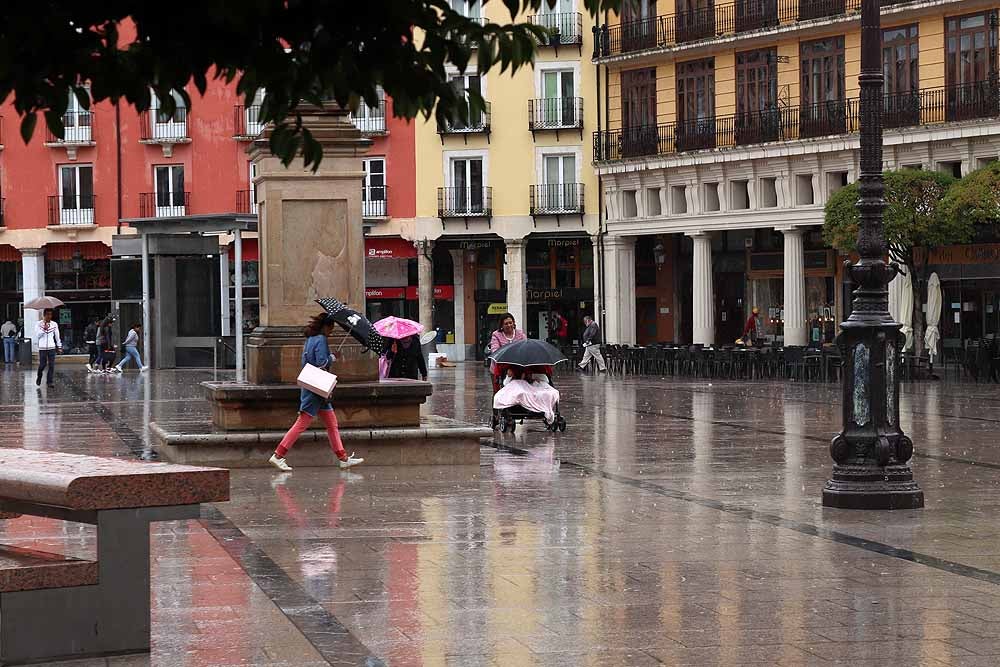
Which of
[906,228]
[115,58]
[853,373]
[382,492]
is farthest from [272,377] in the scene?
[906,228]

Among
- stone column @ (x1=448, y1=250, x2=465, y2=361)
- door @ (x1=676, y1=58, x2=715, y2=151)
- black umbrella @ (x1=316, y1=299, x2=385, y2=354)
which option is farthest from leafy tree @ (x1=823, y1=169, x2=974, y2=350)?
black umbrella @ (x1=316, y1=299, x2=385, y2=354)

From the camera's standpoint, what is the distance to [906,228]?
39.8 m

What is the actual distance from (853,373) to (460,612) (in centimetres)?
540

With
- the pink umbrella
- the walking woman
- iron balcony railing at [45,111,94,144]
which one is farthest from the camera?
iron balcony railing at [45,111,94,144]

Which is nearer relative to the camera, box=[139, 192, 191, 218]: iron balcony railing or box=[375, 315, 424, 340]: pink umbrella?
box=[375, 315, 424, 340]: pink umbrella

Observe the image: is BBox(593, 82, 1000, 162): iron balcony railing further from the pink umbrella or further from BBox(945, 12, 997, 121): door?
the pink umbrella

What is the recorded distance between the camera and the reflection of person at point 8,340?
200 feet

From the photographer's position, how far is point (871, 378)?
13359 mm

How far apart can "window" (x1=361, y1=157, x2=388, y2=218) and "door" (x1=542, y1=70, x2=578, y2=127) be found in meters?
5.81

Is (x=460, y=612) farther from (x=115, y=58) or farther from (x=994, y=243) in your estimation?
(x=994, y=243)

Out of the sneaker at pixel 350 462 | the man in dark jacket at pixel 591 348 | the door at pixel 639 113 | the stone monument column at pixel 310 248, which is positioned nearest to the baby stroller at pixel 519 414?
the stone monument column at pixel 310 248

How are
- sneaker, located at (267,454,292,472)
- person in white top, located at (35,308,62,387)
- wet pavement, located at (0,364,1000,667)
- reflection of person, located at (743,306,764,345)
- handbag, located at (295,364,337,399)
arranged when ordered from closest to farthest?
1. wet pavement, located at (0,364,1000,667)
2. handbag, located at (295,364,337,399)
3. sneaker, located at (267,454,292,472)
4. person in white top, located at (35,308,62,387)
5. reflection of person, located at (743,306,764,345)

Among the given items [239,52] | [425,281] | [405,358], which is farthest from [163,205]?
Answer: [239,52]

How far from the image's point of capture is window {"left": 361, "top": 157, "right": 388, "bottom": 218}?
2329 inches
